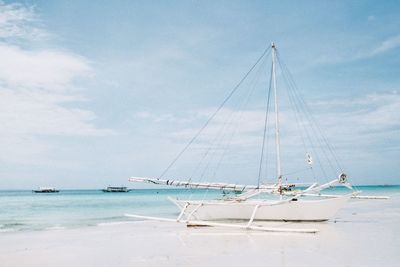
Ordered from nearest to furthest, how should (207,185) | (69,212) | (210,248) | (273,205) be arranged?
(210,248) → (273,205) → (207,185) → (69,212)

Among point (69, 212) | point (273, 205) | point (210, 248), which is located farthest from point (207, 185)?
point (69, 212)

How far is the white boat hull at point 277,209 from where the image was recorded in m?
19.2

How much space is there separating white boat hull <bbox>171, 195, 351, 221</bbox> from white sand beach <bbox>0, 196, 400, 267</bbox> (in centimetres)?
132

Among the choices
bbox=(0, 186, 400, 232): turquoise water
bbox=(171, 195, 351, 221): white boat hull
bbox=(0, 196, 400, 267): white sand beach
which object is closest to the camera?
bbox=(0, 196, 400, 267): white sand beach

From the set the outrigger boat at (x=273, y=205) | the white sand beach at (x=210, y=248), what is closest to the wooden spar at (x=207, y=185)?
the outrigger boat at (x=273, y=205)

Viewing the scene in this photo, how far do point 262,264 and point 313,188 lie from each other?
11.3m

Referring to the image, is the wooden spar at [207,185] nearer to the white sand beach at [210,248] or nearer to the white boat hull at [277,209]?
the white boat hull at [277,209]

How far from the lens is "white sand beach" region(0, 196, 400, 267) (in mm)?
10758

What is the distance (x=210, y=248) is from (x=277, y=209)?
734cm

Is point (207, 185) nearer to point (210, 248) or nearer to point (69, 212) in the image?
point (210, 248)

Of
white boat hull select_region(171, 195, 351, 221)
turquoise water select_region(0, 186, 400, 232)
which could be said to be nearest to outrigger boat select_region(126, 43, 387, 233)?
white boat hull select_region(171, 195, 351, 221)

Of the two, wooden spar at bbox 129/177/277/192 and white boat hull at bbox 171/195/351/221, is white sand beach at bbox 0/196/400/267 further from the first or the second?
wooden spar at bbox 129/177/277/192

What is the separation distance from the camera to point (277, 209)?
19.4 metres

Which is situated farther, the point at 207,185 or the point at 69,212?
the point at 69,212
